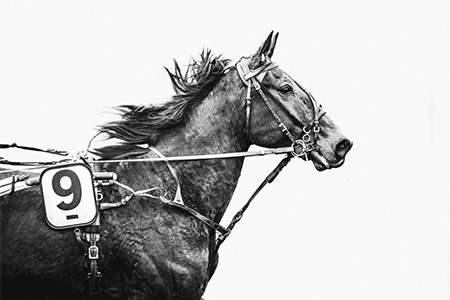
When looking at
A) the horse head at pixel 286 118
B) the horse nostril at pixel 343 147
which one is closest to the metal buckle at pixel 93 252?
the horse head at pixel 286 118

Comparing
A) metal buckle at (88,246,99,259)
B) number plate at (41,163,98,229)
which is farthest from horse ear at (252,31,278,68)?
metal buckle at (88,246,99,259)

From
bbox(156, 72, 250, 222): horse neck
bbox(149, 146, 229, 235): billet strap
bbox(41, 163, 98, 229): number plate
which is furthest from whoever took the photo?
bbox(156, 72, 250, 222): horse neck

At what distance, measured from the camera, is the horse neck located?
16.6 feet

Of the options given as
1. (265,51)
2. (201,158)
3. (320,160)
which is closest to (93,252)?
(201,158)

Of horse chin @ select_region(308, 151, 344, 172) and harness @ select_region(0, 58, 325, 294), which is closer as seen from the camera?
harness @ select_region(0, 58, 325, 294)

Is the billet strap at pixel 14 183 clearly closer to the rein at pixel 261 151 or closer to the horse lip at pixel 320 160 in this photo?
the rein at pixel 261 151

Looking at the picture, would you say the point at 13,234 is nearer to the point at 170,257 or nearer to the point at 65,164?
the point at 65,164

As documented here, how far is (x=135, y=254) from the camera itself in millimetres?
4809

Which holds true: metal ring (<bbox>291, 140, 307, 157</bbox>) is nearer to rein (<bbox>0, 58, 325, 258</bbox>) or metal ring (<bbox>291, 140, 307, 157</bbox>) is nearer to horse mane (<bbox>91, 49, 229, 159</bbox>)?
rein (<bbox>0, 58, 325, 258</bbox>)

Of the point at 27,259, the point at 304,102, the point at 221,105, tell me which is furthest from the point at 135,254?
the point at 304,102

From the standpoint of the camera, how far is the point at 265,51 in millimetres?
5188

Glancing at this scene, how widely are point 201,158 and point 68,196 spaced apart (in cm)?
92

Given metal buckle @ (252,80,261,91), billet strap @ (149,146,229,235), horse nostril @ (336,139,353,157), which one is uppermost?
metal buckle @ (252,80,261,91)

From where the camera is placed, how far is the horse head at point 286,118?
5.08 m
